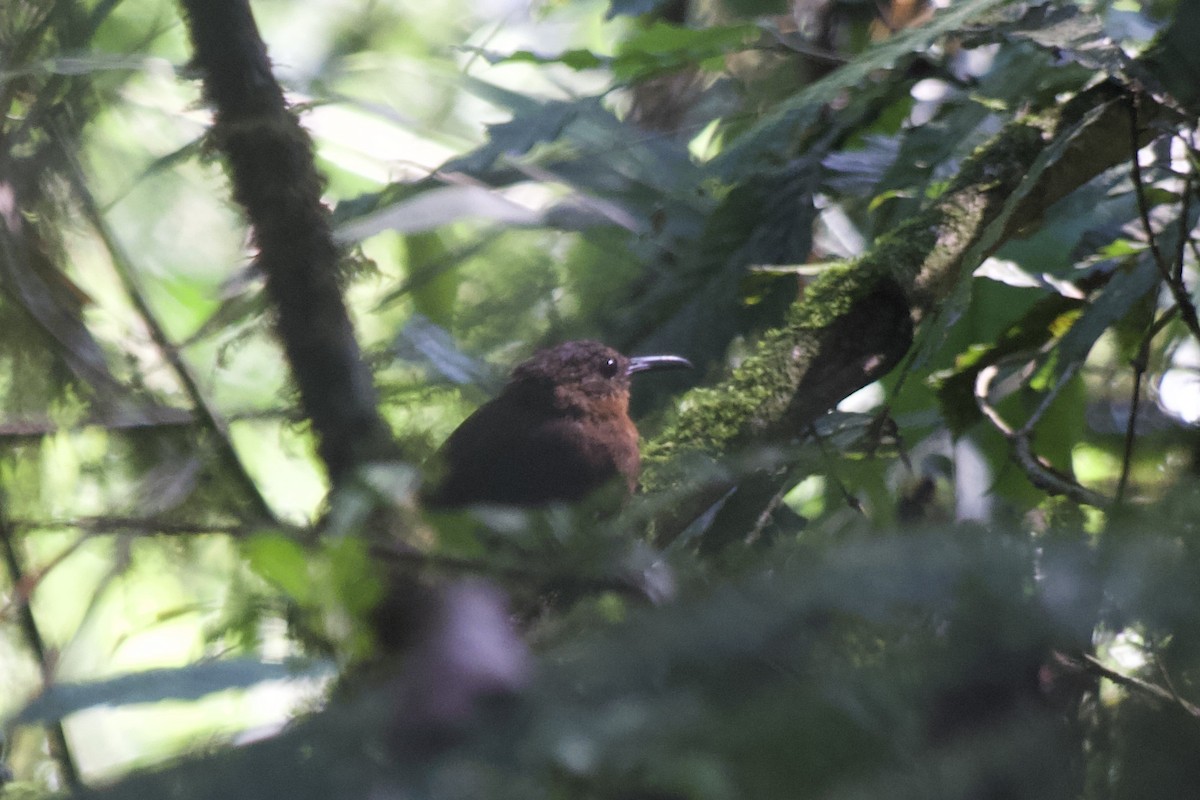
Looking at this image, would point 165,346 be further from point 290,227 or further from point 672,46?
point 672,46

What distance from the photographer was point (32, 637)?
188 centimetres

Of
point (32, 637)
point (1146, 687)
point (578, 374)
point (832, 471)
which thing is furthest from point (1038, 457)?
point (32, 637)

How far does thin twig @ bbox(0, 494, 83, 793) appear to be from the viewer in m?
Answer: 1.39

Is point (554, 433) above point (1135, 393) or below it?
above

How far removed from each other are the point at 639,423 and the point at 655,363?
12.6 inches

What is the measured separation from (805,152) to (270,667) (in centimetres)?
228

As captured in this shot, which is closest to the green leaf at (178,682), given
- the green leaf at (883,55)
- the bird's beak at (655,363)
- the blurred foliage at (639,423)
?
the blurred foliage at (639,423)

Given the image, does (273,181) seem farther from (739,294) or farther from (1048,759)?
(739,294)

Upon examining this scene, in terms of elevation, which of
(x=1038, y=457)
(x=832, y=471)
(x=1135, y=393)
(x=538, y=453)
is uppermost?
(x=538, y=453)

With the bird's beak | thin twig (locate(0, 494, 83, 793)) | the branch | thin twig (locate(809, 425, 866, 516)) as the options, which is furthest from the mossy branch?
thin twig (locate(0, 494, 83, 793))

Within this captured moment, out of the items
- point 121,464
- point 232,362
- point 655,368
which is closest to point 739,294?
point 655,368

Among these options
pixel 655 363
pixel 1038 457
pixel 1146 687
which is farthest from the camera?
pixel 655 363

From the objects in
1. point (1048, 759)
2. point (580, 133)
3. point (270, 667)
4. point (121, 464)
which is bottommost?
point (1048, 759)

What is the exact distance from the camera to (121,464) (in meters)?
2.00
